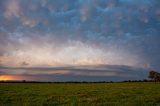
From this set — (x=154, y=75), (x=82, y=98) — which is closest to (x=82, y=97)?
(x=82, y=98)

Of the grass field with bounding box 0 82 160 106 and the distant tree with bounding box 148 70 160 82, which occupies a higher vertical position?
the distant tree with bounding box 148 70 160 82

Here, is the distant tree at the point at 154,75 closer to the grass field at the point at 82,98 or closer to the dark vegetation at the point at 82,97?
the dark vegetation at the point at 82,97

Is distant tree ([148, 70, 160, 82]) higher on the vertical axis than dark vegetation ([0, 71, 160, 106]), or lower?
higher

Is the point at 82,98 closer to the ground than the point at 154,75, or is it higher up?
closer to the ground

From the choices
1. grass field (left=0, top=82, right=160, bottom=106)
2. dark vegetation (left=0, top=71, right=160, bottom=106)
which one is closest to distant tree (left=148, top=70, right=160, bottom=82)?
dark vegetation (left=0, top=71, right=160, bottom=106)

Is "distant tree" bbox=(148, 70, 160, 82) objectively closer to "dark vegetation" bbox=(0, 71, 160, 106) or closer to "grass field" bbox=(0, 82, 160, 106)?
"dark vegetation" bbox=(0, 71, 160, 106)

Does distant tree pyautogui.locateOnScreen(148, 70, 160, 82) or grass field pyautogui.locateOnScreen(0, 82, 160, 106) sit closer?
grass field pyautogui.locateOnScreen(0, 82, 160, 106)

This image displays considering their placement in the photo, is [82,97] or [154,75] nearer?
[82,97]

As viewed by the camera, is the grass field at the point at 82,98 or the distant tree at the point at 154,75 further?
the distant tree at the point at 154,75

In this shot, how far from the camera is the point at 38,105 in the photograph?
24125 millimetres

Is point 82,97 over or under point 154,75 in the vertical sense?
under

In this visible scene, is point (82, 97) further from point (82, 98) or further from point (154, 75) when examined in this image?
point (154, 75)

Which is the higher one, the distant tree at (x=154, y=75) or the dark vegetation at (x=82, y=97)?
the distant tree at (x=154, y=75)

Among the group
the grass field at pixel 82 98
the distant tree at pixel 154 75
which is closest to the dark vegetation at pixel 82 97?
the grass field at pixel 82 98
